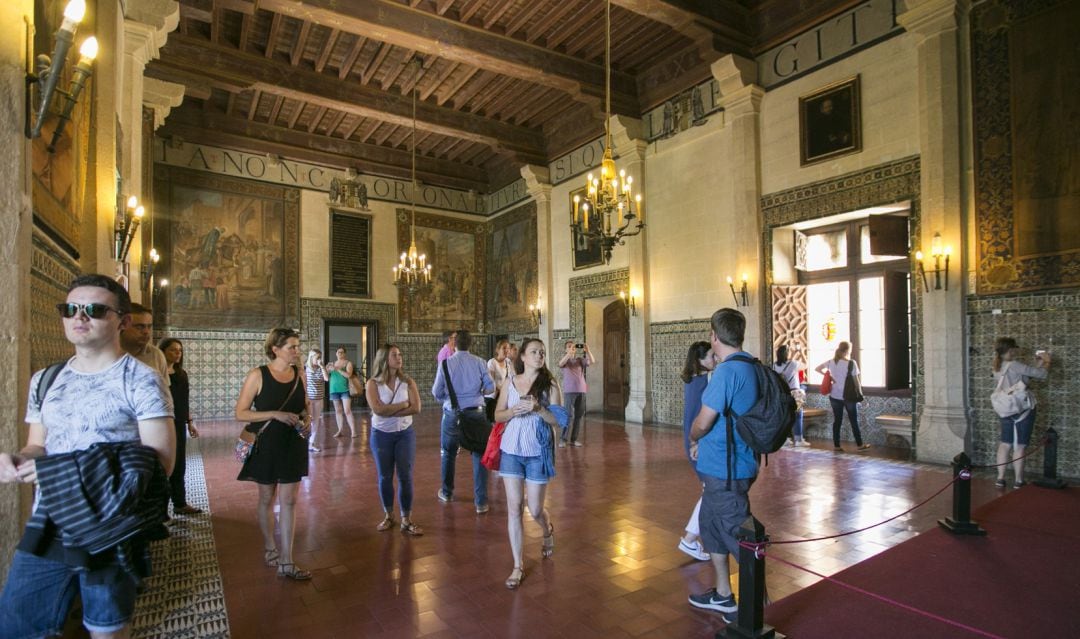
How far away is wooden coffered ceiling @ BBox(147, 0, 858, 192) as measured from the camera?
Answer: 9.19 metres

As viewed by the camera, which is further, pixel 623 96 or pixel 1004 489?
pixel 623 96

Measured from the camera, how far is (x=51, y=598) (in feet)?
5.85

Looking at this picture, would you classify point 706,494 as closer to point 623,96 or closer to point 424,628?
point 424,628

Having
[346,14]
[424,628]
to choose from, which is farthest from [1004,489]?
[346,14]

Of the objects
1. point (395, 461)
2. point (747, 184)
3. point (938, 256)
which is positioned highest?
point (747, 184)

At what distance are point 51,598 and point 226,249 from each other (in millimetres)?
14070

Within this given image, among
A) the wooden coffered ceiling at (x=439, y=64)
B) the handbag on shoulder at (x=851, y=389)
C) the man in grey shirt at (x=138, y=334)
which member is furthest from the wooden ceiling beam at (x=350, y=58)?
the handbag on shoulder at (x=851, y=389)

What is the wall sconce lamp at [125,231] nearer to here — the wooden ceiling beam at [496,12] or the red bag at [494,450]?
the red bag at [494,450]

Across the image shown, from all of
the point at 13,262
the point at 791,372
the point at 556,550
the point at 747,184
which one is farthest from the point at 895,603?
the point at 747,184

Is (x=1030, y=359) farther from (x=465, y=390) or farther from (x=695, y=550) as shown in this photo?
(x=465, y=390)

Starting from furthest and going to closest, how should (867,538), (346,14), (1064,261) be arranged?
(346,14), (1064,261), (867,538)

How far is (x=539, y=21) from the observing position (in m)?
9.90

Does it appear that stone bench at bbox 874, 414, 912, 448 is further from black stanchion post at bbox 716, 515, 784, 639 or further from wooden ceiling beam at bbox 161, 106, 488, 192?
wooden ceiling beam at bbox 161, 106, 488, 192

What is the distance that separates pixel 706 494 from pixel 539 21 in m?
9.15
